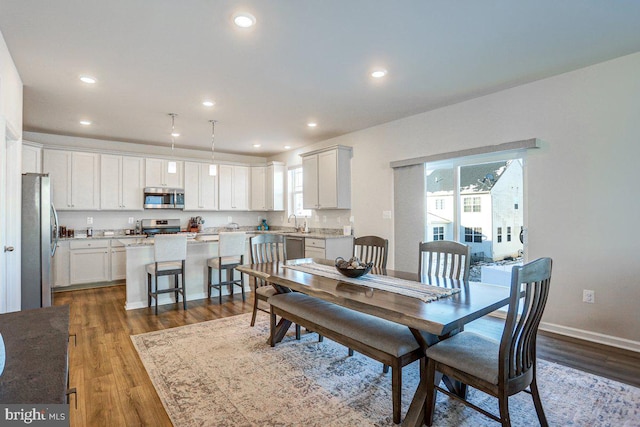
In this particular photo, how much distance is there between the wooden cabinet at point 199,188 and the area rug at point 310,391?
405 centimetres

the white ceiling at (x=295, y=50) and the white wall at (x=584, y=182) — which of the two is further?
the white wall at (x=584, y=182)

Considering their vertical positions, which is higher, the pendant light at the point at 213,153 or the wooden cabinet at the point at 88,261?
the pendant light at the point at 213,153

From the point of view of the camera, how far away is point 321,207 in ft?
19.1

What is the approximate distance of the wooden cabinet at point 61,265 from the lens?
206 inches

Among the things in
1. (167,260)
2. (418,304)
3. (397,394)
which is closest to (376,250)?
(418,304)

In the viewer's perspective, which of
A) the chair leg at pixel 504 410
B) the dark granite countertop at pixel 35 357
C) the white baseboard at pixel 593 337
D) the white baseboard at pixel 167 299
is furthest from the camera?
the white baseboard at pixel 167 299

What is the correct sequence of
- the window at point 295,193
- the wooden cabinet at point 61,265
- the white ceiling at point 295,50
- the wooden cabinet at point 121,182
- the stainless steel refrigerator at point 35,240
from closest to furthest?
the white ceiling at point 295,50, the stainless steel refrigerator at point 35,240, the wooden cabinet at point 61,265, the wooden cabinet at point 121,182, the window at point 295,193

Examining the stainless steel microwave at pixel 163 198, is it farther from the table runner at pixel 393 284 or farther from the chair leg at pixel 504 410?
the chair leg at pixel 504 410

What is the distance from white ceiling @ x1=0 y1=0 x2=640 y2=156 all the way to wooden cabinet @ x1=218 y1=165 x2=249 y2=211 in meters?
2.67

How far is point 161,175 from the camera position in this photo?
6391 millimetres

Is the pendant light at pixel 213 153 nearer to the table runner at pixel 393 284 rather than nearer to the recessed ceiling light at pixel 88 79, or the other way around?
the recessed ceiling light at pixel 88 79

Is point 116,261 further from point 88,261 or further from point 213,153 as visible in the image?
point 213,153

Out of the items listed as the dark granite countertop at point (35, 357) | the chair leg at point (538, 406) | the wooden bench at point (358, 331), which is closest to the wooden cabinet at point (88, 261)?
the wooden bench at point (358, 331)

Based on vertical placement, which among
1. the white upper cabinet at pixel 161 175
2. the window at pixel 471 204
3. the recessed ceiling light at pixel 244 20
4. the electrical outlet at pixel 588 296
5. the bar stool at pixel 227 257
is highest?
the recessed ceiling light at pixel 244 20
